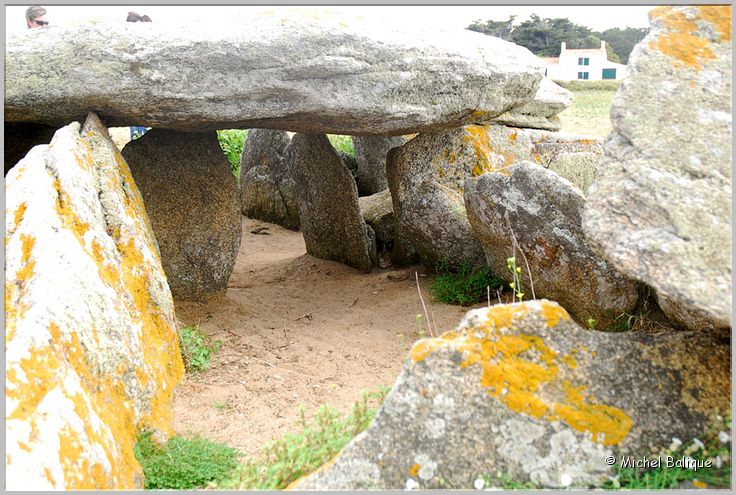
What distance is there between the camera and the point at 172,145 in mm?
8023

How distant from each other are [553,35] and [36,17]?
2242cm

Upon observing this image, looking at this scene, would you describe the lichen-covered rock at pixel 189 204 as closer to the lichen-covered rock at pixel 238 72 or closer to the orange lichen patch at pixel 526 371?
the lichen-covered rock at pixel 238 72

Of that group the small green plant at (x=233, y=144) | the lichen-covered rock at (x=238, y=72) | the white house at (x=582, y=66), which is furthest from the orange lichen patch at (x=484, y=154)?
the white house at (x=582, y=66)

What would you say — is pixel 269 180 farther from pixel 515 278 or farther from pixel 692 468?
pixel 692 468

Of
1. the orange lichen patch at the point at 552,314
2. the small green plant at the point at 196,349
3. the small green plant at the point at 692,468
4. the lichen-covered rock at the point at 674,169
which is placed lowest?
the small green plant at the point at 196,349

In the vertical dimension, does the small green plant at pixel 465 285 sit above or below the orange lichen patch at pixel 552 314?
below

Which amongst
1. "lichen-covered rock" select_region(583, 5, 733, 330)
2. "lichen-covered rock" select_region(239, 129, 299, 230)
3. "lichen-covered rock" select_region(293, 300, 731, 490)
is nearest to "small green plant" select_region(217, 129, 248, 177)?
"lichen-covered rock" select_region(239, 129, 299, 230)

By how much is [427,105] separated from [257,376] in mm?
2806

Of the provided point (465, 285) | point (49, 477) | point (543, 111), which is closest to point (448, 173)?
point (465, 285)

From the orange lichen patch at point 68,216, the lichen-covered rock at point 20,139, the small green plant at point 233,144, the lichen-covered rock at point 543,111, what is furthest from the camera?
the small green plant at point 233,144

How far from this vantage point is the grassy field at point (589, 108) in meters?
19.8

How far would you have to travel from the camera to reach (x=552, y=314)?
4043mm

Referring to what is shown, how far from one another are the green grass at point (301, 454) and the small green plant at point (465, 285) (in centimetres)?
354

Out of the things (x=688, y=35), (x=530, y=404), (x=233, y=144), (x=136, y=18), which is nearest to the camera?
(x=530, y=404)
